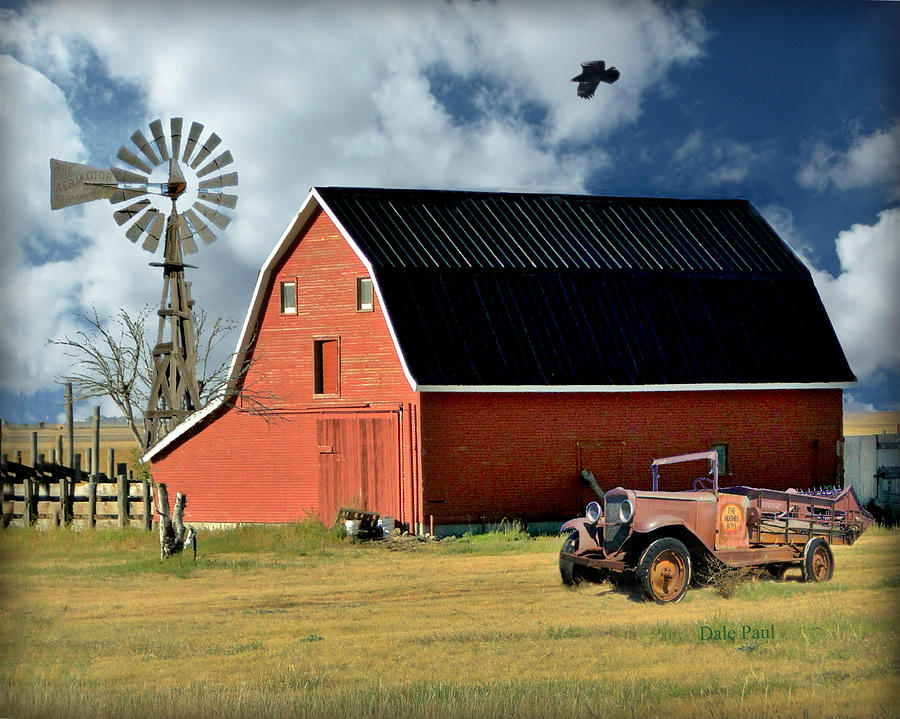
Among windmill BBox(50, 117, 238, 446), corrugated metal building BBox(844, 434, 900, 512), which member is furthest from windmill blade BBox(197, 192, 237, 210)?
corrugated metal building BBox(844, 434, 900, 512)

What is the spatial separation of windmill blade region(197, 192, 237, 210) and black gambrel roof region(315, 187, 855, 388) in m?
2.39

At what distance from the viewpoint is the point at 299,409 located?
27.5 meters

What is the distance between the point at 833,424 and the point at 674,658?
56.0 ft

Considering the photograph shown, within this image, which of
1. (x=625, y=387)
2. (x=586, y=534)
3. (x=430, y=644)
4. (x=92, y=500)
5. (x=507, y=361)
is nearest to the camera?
(x=430, y=644)

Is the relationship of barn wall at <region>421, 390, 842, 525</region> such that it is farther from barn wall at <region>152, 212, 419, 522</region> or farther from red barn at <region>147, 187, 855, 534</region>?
barn wall at <region>152, 212, 419, 522</region>

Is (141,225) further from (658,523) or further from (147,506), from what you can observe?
(658,523)

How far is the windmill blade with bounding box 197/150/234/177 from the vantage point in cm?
2305

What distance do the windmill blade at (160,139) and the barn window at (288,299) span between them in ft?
17.0

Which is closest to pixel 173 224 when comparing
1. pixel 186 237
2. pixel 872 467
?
pixel 186 237

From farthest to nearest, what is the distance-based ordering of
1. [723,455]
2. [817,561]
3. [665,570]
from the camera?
[723,455], [817,561], [665,570]

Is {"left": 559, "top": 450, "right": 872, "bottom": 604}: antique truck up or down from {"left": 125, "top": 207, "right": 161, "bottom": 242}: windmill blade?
down

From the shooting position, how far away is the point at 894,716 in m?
11.3

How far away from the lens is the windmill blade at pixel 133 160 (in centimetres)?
2253

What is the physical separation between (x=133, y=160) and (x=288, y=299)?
5.87 metres
